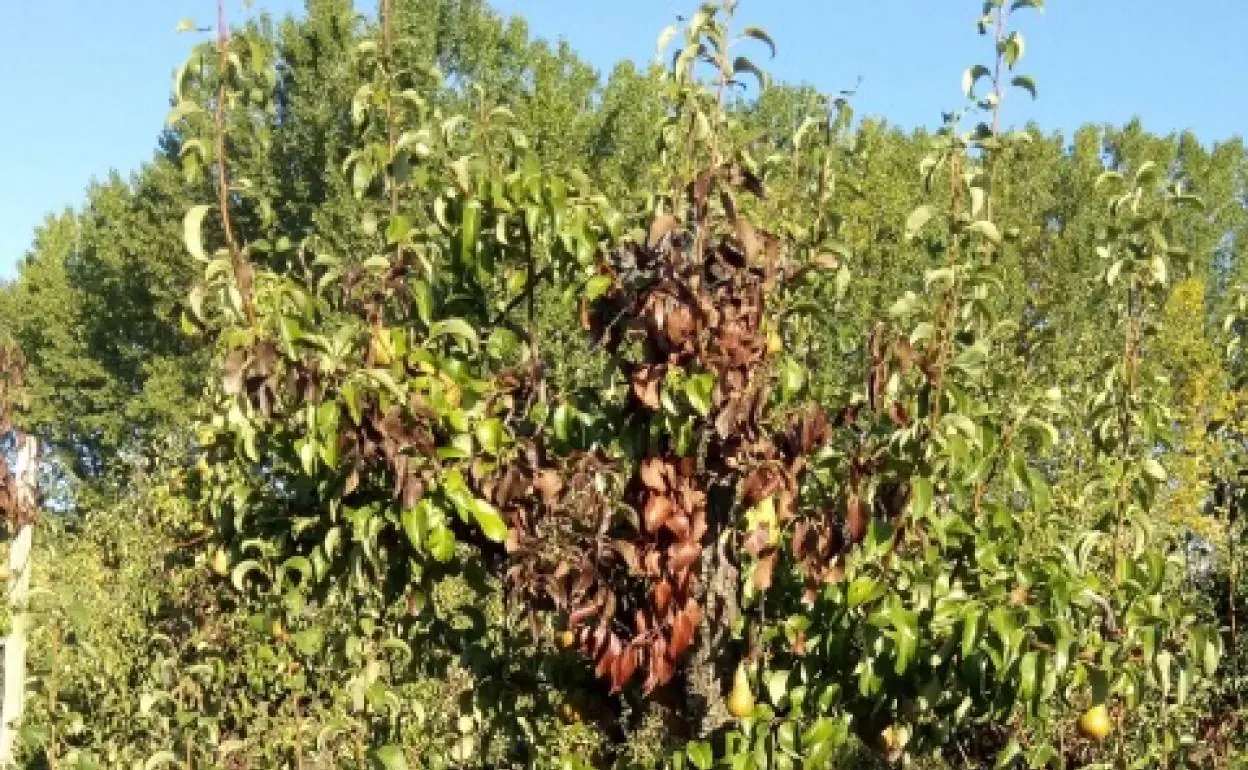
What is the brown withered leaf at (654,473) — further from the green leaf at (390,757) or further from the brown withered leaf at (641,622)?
the green leaf at (390,757)

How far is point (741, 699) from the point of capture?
2.47 meters

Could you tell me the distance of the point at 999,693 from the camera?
7.49ft

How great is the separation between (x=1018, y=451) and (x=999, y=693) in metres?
0.46

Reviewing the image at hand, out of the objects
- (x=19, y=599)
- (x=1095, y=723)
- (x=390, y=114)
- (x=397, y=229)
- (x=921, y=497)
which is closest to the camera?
(x=921, y=497)

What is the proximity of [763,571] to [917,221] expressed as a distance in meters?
0.66

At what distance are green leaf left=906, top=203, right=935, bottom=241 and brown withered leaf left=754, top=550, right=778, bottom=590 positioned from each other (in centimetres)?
61

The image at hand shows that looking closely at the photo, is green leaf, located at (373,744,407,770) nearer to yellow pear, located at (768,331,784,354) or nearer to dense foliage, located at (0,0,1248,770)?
dense foliage, located at (0,0,1248,770)

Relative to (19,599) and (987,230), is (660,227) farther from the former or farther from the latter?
(19,599)

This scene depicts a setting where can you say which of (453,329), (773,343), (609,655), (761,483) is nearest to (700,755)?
(609,655)

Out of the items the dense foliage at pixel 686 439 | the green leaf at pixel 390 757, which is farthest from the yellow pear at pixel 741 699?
the green leaf at pixel 390 757

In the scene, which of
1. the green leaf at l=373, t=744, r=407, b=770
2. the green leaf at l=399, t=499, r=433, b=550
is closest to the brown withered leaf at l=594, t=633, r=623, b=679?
the green leaf at l=399, t=499, r=433, b=550

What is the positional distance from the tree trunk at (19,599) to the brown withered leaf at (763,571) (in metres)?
2.16

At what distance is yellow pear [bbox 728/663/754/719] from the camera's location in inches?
97.4

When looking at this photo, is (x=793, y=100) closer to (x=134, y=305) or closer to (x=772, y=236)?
(x=134, y=305)
